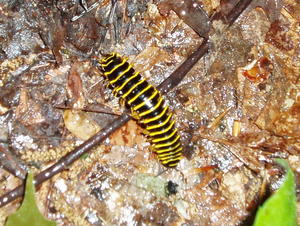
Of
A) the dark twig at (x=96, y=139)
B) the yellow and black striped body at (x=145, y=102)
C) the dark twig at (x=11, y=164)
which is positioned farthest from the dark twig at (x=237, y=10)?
the dark twig at (x=11, y=164)

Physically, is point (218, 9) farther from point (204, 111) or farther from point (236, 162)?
point (236, 162)

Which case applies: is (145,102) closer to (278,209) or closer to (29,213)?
(29,213)

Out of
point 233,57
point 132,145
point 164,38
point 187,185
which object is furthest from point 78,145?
point 233,57

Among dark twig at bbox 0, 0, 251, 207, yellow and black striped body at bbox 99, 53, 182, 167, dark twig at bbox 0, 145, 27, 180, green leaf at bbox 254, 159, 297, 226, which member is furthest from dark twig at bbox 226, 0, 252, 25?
dark twig at bbox 0, 145, 27, 180

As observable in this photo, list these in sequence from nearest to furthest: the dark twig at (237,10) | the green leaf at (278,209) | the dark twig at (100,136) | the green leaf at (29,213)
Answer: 1. the green leaf at (278,209)
2. the green leaf at (29,213)
3. the dark twig at (100,136)
4. the dark twig at (237,10)

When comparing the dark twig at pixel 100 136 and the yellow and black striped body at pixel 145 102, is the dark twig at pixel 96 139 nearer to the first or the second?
the dark twig at pixel 100 136

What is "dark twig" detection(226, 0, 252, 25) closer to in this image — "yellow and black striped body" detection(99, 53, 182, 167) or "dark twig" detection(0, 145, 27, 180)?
"yellow and black striped body" detection(99, 53, 182, 167)
